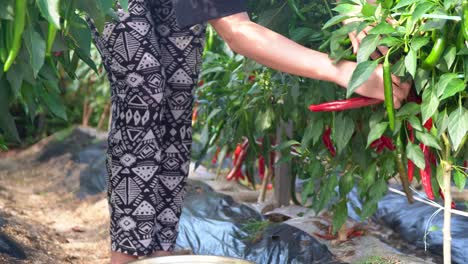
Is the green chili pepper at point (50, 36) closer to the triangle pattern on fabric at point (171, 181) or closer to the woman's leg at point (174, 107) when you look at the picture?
the woman's leg at point (174, 107)

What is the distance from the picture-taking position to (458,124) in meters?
2.05

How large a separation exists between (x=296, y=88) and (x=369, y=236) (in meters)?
1.00

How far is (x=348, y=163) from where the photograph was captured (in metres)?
3.08

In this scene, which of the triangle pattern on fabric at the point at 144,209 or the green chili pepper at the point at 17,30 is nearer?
the green chili pepper at the point at 17,30

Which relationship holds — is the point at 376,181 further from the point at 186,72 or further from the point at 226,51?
the point at 226,51

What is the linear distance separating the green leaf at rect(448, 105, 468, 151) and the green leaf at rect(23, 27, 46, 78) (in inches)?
38.4

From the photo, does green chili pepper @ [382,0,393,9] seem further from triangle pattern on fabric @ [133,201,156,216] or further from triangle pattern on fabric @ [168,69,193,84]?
triangle pattern on fabric @ [133,201,156,216]

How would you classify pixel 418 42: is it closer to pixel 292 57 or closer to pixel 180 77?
pixel 292 57

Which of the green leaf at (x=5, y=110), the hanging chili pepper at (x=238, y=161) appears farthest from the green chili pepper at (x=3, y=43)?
the hanging chili pepper at (x=238, y=161)

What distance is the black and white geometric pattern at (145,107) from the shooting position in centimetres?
259

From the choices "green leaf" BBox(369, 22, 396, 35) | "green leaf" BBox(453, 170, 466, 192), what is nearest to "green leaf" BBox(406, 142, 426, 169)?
"green leaf" BBox(453, 170, 466, 192)

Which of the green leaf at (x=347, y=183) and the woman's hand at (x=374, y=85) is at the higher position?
the woman's hand at (x=374, y=85)

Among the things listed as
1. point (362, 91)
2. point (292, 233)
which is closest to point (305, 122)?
point (292, 233)

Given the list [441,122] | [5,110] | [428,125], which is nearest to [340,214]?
[428,125]
